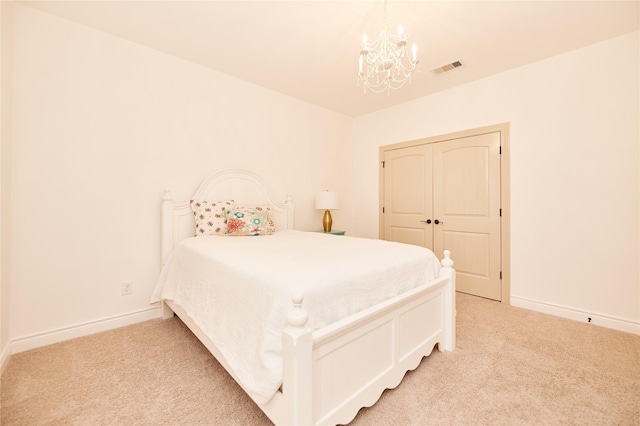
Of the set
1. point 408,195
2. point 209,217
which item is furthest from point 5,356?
point 408,195

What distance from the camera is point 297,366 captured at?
104 centimetres

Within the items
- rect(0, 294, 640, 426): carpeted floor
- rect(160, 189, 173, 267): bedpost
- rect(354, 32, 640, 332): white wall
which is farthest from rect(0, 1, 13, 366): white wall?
rect(354, 32, 640, 332): white wall

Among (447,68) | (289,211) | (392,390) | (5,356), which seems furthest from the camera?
(289,211)

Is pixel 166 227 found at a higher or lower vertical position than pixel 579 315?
higher

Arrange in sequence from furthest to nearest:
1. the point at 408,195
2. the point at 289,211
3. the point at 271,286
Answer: the point at 408,195 → the point at 289,211 → the point at 271,286

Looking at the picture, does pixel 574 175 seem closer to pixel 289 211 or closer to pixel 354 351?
pixel 354 351

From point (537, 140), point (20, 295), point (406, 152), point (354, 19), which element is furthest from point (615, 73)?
point (20, 295)

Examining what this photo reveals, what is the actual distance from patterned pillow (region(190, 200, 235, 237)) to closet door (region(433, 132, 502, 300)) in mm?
2626

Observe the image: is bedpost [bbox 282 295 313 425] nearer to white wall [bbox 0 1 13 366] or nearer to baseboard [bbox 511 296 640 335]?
white wall [bbox 0 1 13 366]

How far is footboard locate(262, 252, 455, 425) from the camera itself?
3.46ft

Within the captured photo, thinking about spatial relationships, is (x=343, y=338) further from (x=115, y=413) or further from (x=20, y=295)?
(x=20, y=295)

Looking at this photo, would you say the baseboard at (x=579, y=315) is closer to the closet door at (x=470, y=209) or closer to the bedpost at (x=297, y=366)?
the closet door at (x=470, y=209)

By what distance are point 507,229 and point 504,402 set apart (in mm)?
2057

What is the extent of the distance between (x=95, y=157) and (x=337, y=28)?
2.25 metres
